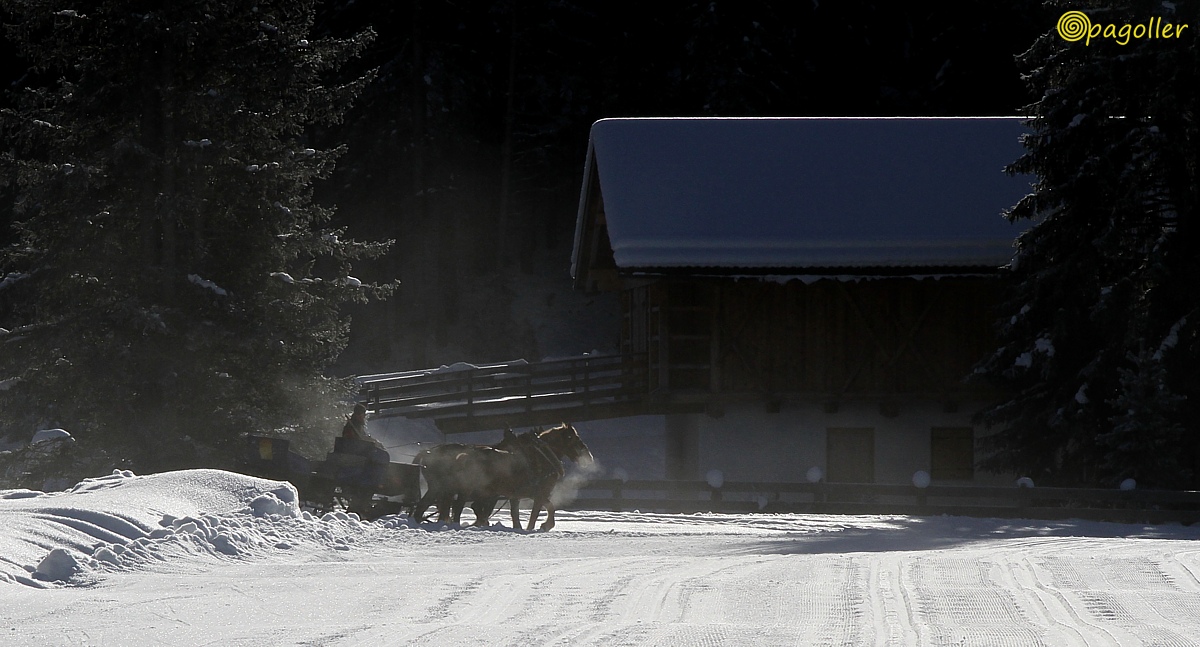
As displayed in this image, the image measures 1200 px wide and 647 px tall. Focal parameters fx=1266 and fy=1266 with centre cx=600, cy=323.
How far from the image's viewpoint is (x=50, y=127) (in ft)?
68.0

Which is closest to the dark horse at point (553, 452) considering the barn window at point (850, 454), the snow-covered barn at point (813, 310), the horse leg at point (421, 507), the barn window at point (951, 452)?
the horse leg at point (421, 507)

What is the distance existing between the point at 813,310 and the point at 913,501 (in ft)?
23.0

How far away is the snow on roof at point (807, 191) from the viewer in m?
24.2

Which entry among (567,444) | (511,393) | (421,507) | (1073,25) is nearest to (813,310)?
(511,393)

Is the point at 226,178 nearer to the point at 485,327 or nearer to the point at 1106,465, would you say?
the point at 1106,465

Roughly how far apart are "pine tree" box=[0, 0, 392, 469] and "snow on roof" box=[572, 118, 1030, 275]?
6242 millimetres

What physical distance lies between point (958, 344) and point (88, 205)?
53.0ft

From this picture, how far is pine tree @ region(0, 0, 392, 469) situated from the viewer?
65.6 ft

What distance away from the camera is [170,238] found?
20.8 meters

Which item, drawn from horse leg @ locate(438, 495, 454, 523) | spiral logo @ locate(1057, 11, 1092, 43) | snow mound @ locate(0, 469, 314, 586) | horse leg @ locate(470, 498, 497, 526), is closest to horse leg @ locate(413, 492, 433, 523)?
horse leg @ locate(438, 495, 454, 523)

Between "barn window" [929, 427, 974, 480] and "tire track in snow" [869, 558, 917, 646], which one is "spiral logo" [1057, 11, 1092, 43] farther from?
"tire track in snow" [869, 558, 917, 646]

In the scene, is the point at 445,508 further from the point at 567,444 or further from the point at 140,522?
the point at 140,522

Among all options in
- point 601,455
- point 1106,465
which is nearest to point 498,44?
point 601,455

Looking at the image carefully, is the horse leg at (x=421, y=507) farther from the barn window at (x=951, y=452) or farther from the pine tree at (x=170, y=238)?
the barn window at (x=951, y=452)
